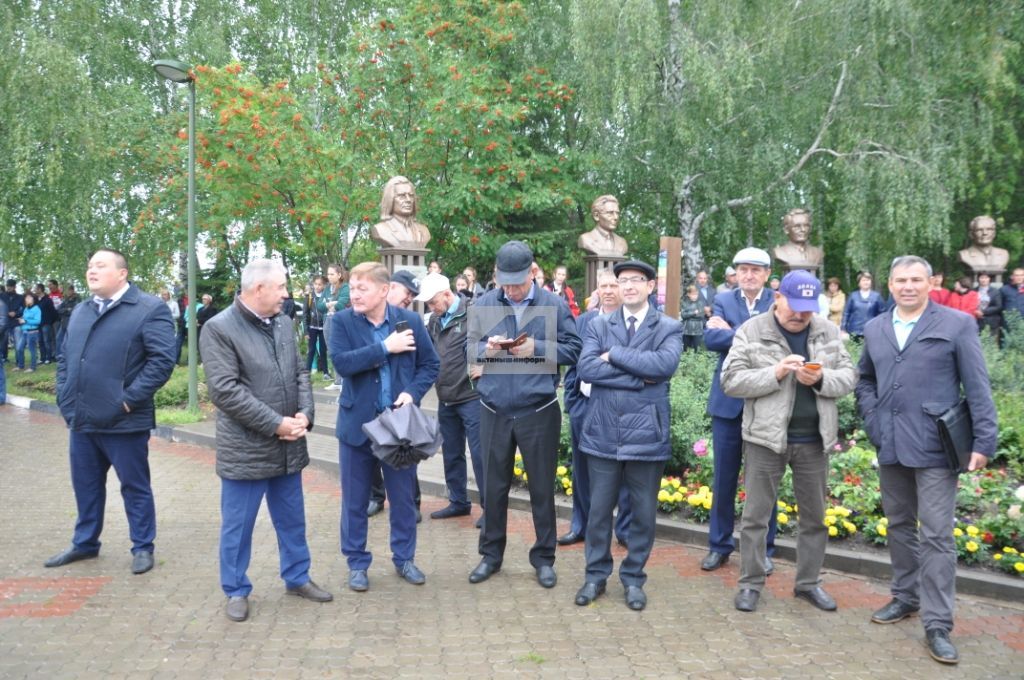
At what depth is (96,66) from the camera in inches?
852

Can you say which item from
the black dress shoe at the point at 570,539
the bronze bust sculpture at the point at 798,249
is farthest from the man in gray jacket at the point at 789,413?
the bronze bust sculpture at the point at 798,249

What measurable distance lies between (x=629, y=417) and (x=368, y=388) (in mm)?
1675

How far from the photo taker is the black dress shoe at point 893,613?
4.83 meters

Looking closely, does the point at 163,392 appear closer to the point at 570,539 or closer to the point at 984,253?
the point at 570,539

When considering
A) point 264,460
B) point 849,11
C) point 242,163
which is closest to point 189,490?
point 264,460

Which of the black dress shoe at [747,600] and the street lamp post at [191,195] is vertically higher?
the street lamp post at [191,195]

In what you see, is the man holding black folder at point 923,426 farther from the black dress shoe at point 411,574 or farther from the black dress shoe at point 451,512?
the black dress shoe at point 451,512

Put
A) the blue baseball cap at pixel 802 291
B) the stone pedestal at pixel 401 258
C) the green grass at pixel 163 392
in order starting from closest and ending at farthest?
the blue baseball cap at pixel 802 291, the green grass at pixel 163 392, the stone pedestal at pixel 401 258

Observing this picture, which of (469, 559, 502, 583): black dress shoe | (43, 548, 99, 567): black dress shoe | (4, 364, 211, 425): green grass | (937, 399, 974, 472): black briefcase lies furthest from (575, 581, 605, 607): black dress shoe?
(4, 364, 211, 425): green grass

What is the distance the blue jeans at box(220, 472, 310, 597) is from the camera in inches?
196

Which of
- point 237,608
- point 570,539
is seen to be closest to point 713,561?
point 570,539

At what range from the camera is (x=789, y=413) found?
4965mm

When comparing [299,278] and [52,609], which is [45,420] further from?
[299,278]

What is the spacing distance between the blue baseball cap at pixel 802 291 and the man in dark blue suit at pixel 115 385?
4036mm
